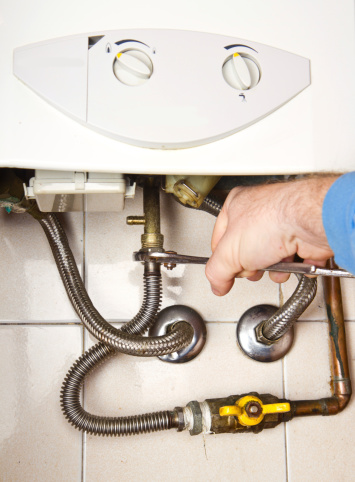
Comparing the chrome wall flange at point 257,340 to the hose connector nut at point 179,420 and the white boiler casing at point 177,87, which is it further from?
the white boiler casing at point 177,87

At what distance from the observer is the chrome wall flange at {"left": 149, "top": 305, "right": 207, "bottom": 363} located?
2.42 feet

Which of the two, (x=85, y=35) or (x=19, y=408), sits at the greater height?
(x=85, y=35)

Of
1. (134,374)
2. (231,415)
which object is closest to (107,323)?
(134,374)

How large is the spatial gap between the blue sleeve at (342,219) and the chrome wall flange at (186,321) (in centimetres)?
35

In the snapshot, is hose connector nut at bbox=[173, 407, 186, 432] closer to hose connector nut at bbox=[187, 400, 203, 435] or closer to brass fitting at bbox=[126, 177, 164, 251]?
hose connector nut at bbox=[187, 400, 203, 435]

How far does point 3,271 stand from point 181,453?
16.6 inches

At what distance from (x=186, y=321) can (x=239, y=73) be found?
1.35 feet

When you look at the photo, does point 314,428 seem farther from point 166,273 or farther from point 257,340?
point 166,273

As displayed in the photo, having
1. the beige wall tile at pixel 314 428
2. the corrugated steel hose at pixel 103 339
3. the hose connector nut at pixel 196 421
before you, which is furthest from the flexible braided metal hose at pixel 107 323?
the beige wall tile at pixel 314 428

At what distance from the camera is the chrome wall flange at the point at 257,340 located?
2.48ft

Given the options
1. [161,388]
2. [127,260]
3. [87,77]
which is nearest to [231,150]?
[87,77]

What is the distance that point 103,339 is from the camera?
0.64 meters

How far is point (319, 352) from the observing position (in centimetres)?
79

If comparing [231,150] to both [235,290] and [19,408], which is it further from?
[19,408]
